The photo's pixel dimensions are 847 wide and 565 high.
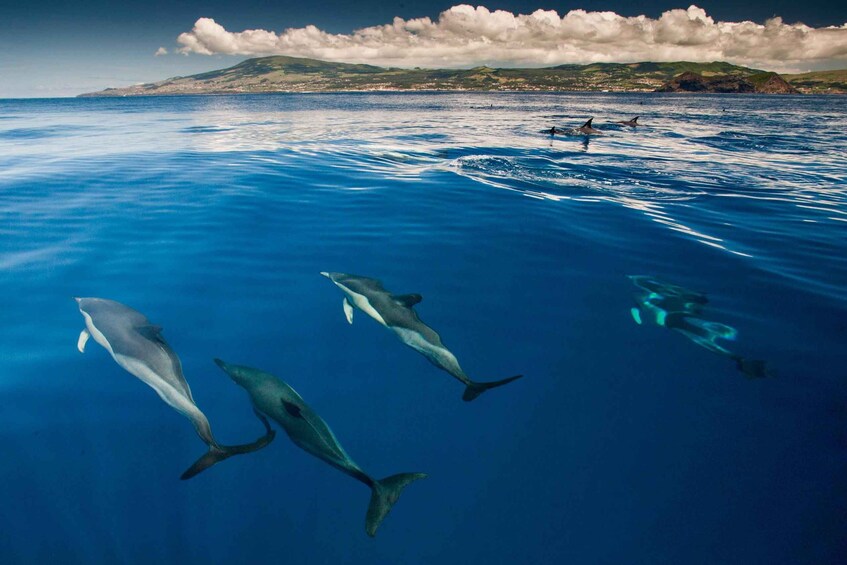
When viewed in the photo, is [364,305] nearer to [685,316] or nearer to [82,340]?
[82,340]

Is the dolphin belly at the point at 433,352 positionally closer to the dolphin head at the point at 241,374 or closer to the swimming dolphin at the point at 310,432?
the swimming dolphin at the point at 310,432

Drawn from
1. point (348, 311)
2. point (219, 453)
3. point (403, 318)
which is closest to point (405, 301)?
point (403, 318)

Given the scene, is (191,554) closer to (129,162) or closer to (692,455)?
(692,455)

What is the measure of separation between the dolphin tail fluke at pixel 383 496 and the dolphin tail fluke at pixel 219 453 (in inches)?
54.6

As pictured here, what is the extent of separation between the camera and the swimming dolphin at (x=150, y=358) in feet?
14.3

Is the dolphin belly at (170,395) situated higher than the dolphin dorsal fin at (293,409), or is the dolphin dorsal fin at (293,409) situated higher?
the dolphin dorsal fin at (293,409)

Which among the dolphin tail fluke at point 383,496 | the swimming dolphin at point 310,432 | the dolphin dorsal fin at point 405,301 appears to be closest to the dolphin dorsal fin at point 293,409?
the swimming dolphin at point 310,432

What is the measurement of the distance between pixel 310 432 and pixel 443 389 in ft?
6.52

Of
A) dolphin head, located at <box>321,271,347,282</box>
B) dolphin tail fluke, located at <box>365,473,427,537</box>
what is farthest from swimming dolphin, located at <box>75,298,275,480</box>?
dolphin head, located at <box>321,271,347,282</box>

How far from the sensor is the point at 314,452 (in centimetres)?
422

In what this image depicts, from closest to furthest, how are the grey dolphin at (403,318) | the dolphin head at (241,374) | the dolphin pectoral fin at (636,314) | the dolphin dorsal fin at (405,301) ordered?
the dolphin head at (241,374) < the grey dolphin at (403,318) < the dolphin dorsal fin at (405,301) < the dolphin pectoral fin at (636,314)

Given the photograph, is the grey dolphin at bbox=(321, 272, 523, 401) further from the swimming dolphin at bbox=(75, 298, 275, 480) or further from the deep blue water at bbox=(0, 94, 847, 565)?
the swimming dolphin at bbox=(75, 298, 275, 480)

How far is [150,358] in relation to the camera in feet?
17.4

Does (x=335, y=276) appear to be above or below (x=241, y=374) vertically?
above
